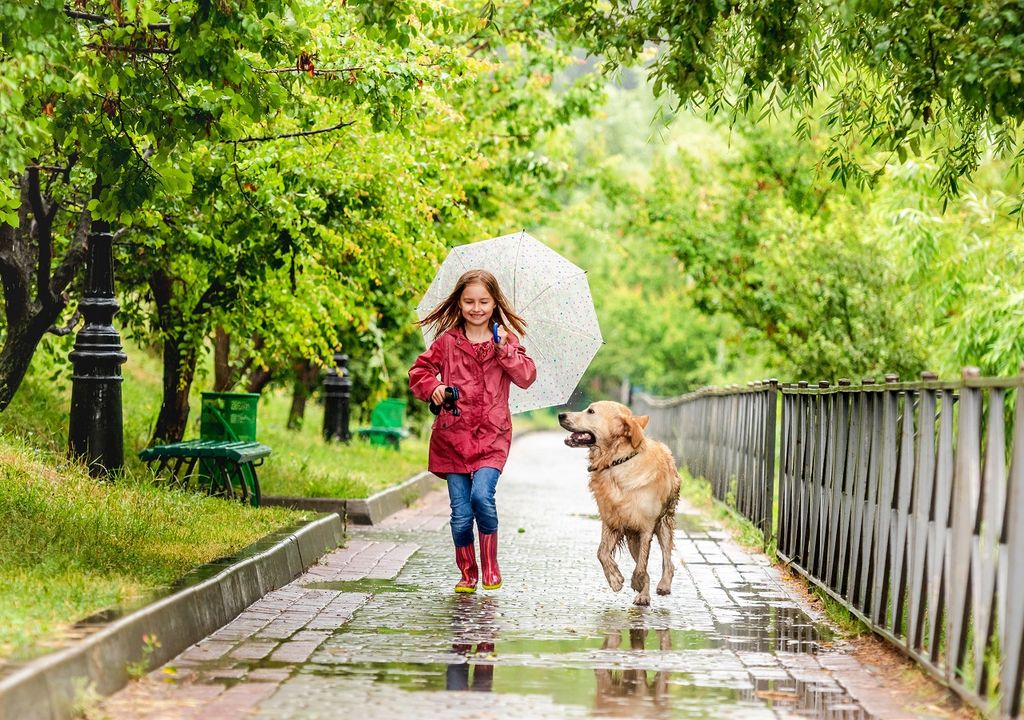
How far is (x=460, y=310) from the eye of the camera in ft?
34.3

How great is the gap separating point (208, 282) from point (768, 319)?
2233 centimetres

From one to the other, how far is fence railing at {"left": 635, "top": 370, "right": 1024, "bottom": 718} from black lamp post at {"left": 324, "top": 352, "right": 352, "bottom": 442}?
11.9 metres

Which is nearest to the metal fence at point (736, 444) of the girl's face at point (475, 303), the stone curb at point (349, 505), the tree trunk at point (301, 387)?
the stone curb at point (349, 505)

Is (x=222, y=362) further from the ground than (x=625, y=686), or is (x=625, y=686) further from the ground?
(x=222, y=362)

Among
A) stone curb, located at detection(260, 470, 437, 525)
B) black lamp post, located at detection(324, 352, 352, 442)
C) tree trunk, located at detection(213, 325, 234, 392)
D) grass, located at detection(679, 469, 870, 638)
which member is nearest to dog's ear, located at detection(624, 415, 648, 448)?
grass, located at detection(679, 469, 870, 638)

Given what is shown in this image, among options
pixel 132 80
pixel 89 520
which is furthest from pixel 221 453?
pixel 132 80

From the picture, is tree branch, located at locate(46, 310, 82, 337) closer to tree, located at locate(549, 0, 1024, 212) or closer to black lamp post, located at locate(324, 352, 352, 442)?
tree, located at locate(549, 0, 1024, 212)

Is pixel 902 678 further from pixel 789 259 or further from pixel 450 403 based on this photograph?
pixel 789 259

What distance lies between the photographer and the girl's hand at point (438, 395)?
32.9 ft

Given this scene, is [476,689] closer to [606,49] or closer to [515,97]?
[606,49]

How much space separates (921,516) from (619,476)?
3.22 metres

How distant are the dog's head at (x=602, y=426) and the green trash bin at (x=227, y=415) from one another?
17.9 feet

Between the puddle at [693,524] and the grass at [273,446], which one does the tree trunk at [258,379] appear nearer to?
the grass at [273,446]

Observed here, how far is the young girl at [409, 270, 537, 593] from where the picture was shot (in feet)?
33.7
